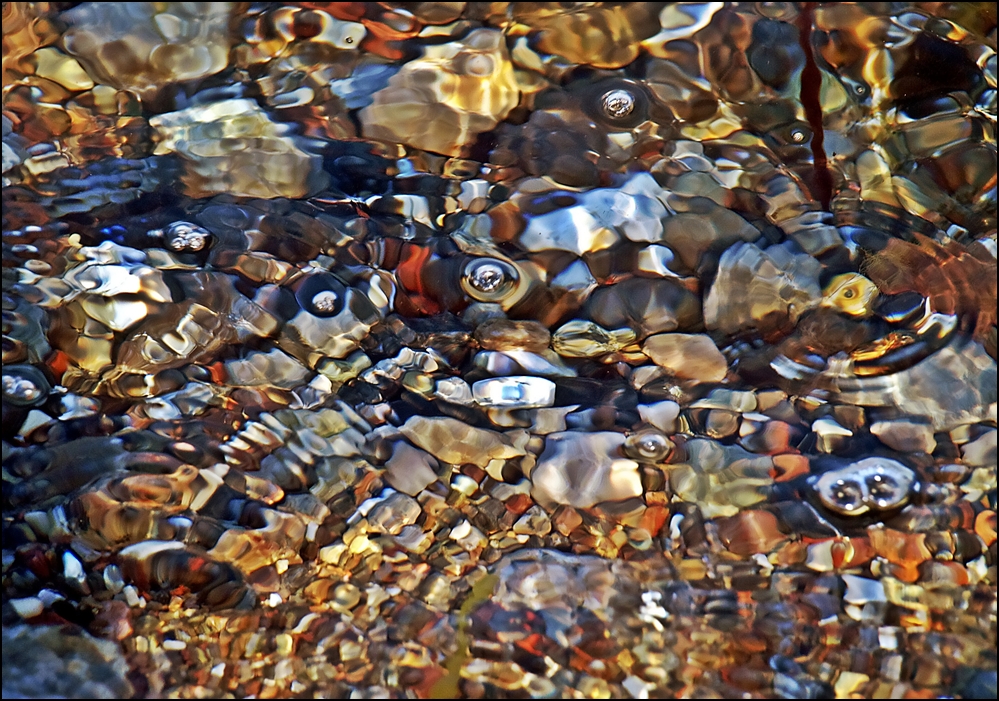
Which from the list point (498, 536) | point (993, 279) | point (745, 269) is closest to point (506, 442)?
point (498, 536)

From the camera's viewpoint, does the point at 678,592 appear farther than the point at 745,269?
No

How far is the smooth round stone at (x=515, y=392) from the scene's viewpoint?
1.80 metres

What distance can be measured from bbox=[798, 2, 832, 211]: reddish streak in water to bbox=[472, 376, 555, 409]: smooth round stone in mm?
857

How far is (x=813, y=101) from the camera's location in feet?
6.64

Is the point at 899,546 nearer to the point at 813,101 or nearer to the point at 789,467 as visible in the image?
the point at 789,467

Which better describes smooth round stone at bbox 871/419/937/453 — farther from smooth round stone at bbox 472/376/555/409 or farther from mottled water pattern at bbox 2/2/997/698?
smooth round stone at bbox 472/376/555/409

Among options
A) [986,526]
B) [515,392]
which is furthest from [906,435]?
[515,392]

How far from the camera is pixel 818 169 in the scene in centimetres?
197

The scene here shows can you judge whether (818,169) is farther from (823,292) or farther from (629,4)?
(629,4)

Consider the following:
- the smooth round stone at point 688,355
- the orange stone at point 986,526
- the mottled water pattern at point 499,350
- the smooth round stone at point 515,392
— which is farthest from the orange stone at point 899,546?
the smooth round stone at point 515,392

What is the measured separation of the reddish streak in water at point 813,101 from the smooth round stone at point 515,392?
A: 86cm

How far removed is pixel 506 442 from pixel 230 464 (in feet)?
2.04

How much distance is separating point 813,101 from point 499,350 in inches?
42.1

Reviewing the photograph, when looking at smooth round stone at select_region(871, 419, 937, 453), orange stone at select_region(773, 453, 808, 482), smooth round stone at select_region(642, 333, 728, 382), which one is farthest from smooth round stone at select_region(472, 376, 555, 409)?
smooth round stone at select_region(871, 419, 937, 453)
